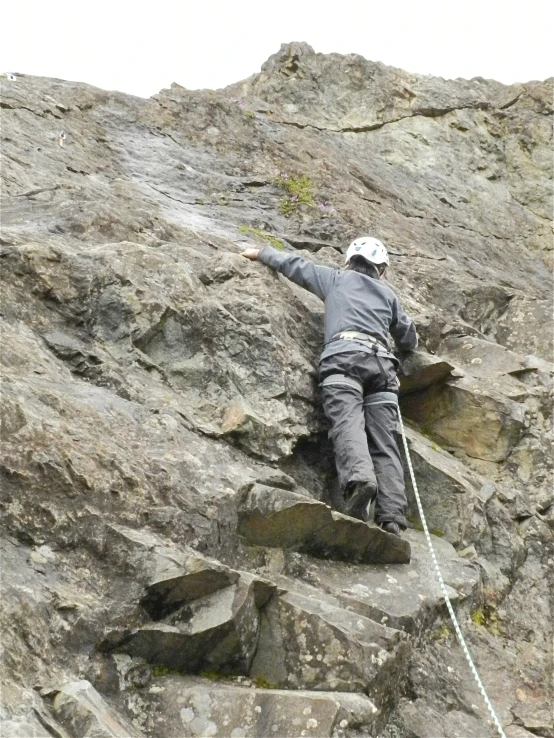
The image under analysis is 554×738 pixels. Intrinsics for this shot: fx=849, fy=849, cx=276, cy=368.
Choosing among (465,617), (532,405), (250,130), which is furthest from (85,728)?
(250,130)

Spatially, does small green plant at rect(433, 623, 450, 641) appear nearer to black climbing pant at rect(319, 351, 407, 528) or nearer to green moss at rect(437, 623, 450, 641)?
green moss at rect(437, 623, 450, 641)

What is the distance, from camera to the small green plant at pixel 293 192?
1437 centimetres

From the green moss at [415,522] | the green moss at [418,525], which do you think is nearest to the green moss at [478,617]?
the green moss at [418,525]

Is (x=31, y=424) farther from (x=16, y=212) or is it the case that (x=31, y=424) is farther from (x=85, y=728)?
(x=16, y=212)

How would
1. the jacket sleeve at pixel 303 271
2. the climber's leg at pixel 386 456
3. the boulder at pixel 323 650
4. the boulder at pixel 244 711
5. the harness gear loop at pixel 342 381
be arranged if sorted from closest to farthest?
1. the boulder at pixel 244 711
2. the boulder at pixel 323 650
3. the climber's leg at pixel 386 456
4. the harness gear loop at pixel 342 381
5. the jacket sleeve at pixel 303 271

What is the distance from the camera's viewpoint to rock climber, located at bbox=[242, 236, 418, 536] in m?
8.27

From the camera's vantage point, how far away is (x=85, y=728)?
16.4ft

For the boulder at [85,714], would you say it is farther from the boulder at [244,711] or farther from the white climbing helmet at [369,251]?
the white climbing helmet at [369,251]

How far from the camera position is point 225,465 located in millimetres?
7641

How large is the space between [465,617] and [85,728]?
14.2 feet

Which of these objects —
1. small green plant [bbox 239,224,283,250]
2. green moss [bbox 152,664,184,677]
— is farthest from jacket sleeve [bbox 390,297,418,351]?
green moss [bbox 152,664,184,677]

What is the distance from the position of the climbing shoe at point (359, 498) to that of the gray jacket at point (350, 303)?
5.27ft

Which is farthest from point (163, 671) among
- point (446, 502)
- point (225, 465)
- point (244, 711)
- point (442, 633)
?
point (446, 502)

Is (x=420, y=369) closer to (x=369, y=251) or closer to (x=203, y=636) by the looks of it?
(x=369, y=251)
